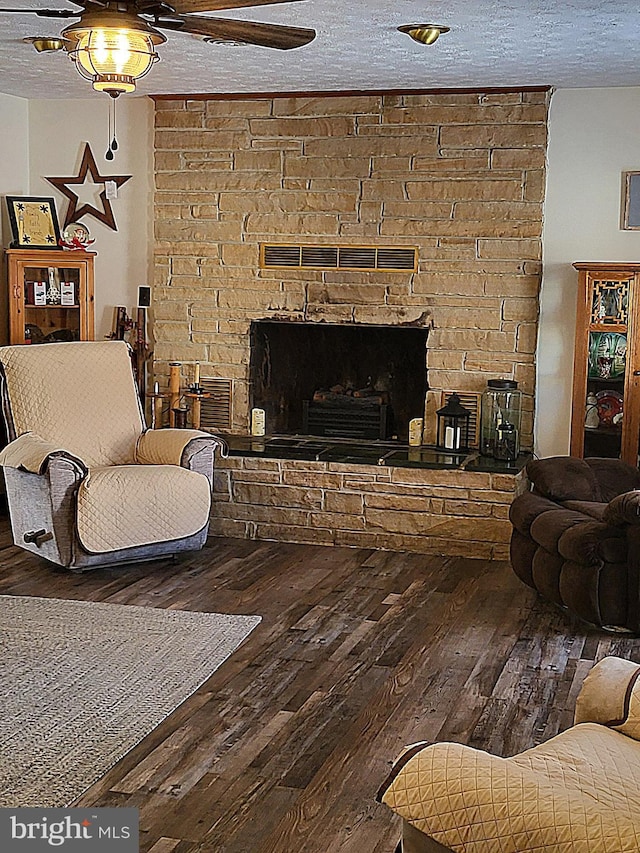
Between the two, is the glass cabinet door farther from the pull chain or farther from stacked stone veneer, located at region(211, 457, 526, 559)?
stacked stone veneer, located at region(211, 457, 526, 559)

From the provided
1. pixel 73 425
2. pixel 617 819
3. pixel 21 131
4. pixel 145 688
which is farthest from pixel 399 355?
pixel 617 819

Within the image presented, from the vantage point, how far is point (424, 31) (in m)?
4.34

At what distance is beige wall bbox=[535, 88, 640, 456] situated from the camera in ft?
18.7

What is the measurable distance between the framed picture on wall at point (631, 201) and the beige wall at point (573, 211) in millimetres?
29

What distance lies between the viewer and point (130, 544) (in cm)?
509

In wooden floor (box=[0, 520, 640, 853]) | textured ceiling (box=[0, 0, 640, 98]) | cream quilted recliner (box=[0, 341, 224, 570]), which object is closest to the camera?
wooden floor (box=[0, 520, 640, 853])

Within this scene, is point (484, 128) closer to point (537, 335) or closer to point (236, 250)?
point (537, 335)

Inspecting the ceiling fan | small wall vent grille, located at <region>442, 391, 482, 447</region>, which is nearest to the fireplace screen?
small wall vent grille, located at <region>442, 391, 482, 447</region>

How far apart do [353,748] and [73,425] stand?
283 cm

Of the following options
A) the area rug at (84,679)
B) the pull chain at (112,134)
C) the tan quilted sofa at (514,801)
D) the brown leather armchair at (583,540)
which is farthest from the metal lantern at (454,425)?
the tan quilted sofa at (514,801)

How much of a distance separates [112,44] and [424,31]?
5.61 ft

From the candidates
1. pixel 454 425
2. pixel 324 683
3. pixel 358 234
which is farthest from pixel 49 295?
pixel 324 683

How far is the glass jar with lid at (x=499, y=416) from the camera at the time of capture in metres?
5.84

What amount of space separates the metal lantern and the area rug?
1.95m
